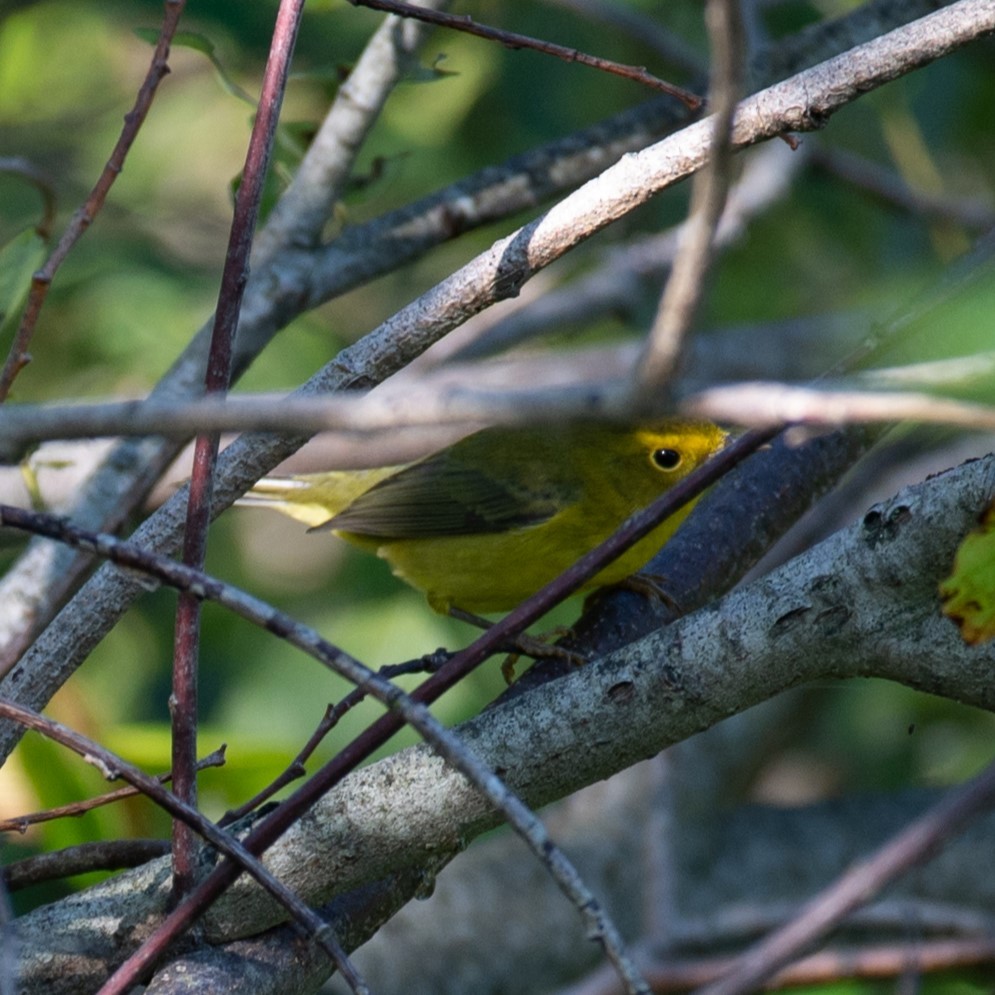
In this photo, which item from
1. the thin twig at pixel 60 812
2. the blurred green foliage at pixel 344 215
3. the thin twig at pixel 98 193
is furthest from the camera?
the blurred green foliage at pixel 344 215

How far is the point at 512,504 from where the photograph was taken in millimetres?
3496

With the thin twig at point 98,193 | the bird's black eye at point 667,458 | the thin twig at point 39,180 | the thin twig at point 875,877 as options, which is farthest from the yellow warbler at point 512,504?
the thin twig at point 875,877

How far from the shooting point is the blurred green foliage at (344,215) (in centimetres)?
399

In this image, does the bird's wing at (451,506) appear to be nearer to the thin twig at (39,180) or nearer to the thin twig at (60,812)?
the thin twig at (39,180)

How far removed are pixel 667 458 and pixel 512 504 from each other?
1.44ft

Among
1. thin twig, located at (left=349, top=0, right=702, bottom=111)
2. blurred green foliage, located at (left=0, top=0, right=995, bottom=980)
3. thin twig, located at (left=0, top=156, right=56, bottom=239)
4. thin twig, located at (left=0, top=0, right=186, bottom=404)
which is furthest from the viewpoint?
blurred green foliage, located at (left=0, top=0, right=995, bottom=980)

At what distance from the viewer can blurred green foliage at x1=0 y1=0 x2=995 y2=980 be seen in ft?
13.1

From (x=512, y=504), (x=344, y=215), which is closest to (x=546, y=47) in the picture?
(x=344, y=215)

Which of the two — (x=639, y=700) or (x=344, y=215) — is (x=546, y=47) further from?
(x=344, y=215)

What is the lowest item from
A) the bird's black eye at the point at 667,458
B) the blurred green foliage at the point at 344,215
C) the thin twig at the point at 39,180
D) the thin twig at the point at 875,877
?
the thin twig at the point at 875,877

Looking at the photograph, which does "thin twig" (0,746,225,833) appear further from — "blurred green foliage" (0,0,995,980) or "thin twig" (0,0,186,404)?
"blurred green foliage" (0,0,995,980)

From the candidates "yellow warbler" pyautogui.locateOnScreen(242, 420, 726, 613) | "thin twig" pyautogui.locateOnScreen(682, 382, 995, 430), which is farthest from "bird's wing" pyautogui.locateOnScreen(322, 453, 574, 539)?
"thin twig" pyautogui.locateOnScreen(682, 382, 995, 430)

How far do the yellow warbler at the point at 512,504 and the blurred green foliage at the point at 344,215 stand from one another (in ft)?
1.08

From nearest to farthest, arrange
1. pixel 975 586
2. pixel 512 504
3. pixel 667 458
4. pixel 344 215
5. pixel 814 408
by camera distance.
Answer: pixel 814 408, pixel 975 586, pixel 344 215, pixel 667 458, pixel 512 504
